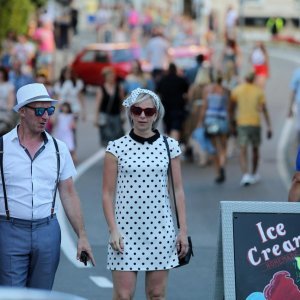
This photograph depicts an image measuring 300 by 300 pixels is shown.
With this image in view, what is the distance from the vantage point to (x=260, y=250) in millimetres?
8453

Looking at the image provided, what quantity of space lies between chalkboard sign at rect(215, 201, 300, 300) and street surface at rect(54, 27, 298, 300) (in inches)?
111

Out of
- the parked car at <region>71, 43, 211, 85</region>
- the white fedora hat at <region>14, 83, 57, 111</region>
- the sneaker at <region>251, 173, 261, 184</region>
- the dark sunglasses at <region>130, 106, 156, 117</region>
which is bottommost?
the parked car at <region>71, 43, 211, 85</region>

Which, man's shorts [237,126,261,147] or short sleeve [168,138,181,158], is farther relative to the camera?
man's shorts [237,126,261,147]

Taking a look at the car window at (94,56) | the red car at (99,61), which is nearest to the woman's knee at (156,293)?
the red car at (99,61)

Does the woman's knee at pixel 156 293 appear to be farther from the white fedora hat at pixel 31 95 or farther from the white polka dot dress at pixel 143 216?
the white fedora hat at pixel 31 95

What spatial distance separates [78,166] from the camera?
2236cm

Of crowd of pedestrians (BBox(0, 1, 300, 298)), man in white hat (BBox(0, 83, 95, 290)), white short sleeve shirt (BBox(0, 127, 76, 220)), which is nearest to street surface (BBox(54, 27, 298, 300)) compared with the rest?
Answer: crowd of pedestrians (BBox(0, 1, 300, 298))

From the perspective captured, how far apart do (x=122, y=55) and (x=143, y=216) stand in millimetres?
30801

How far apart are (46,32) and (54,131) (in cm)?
1661

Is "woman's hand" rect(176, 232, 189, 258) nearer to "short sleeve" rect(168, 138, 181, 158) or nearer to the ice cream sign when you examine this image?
the ice cream sign

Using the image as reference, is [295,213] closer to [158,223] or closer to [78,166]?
[158,223]

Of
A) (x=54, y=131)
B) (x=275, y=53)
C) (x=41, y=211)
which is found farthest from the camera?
(x=275, y=53)

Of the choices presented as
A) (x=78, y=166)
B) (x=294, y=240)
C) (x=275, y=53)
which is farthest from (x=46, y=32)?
(x=294, y=240)

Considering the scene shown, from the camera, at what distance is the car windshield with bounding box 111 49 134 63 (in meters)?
38.7
